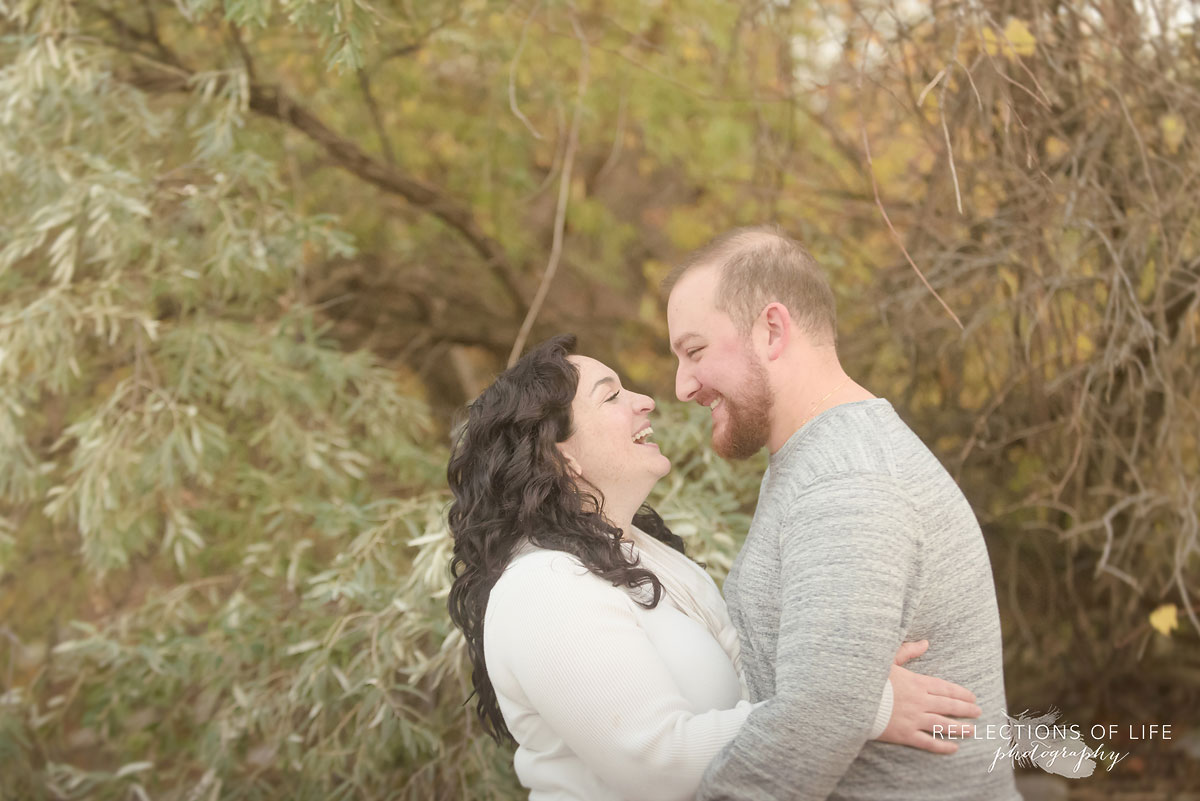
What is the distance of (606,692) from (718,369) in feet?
2.08

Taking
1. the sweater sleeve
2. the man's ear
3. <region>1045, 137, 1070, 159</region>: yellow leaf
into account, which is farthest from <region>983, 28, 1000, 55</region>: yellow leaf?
the sweater sleeve

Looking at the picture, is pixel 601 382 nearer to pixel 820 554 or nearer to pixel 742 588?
pixel 742 588

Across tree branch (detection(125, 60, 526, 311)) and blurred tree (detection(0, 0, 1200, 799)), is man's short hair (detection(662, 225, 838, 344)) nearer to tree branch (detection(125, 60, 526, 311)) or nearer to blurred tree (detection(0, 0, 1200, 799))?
blurred tree (detection(0, 0, 1200, 799))

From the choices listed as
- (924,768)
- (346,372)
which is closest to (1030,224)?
(924,768)

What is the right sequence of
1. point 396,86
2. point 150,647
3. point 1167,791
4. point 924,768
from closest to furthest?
point 924,768, point 150,647, point 1167,791, point 396,86

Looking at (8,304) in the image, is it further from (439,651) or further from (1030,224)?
(1030,224)

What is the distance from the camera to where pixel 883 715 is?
71.6 inches

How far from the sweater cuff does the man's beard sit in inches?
21.6

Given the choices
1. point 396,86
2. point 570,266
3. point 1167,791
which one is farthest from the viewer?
point 570,266

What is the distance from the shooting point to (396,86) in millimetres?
5406

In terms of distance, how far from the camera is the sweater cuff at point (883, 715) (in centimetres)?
181

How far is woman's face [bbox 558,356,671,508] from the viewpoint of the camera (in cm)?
233

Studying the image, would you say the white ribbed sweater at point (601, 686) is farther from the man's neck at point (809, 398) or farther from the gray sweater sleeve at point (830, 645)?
the man's neck at point (809, 398)

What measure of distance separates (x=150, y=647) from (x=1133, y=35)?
3.64 metres
